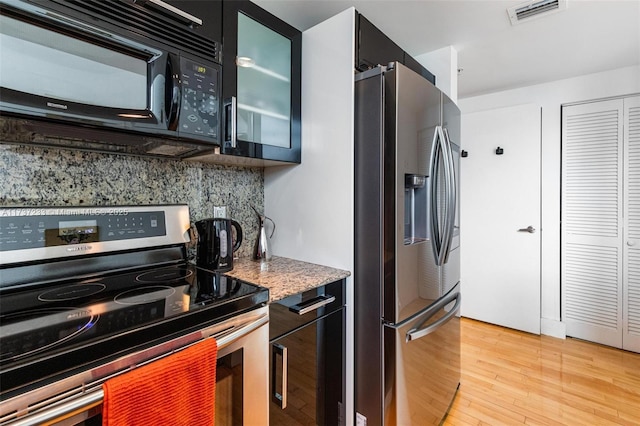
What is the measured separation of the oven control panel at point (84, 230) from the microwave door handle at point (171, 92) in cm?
44

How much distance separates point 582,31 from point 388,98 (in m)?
1.66

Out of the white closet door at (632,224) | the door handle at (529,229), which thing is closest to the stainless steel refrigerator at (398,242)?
the door handle at (529,229)

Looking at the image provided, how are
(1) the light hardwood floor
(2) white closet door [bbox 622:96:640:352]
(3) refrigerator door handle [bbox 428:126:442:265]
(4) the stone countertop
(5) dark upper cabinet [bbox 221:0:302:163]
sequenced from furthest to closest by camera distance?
(2) white closet door [bbox 622:96:640:352] < (1) the light hardwood floor < (3) refrigerator door handle [bbox 428:126:442:265] < (5) dark upper cabinet [bbox 221:0:302:163] < (4) the stone countertop

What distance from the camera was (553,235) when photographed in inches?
112

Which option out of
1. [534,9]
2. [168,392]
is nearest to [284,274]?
[168,392]

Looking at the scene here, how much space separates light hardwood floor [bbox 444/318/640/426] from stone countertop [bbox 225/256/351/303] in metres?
1.20

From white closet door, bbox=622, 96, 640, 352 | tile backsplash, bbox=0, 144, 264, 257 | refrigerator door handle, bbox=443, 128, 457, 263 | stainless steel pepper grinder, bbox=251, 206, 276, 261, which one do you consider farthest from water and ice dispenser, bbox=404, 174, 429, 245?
white closet door, bbox=622, 96, 640, 352

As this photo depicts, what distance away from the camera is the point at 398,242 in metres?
1.35

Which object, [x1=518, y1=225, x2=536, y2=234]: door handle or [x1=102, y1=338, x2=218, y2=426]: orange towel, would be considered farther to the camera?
[x1=518, y1=225, x2=536, y2=234]: door handle

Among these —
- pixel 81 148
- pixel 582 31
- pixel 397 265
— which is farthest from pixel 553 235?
pixel 81 148

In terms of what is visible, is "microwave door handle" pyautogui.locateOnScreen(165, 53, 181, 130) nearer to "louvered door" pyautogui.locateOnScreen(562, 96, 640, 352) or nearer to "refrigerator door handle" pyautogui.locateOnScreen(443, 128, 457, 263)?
"refrigerator door handle" pyautogui.locateOnScreen(443, 128, 457, 263)

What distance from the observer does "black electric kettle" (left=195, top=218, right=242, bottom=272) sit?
1.34m

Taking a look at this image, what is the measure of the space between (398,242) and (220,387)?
2.82 feet

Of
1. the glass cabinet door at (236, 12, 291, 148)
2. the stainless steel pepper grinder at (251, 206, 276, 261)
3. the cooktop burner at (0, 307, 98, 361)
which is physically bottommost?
the cooktop burner at (0, 307, 98, 361)
